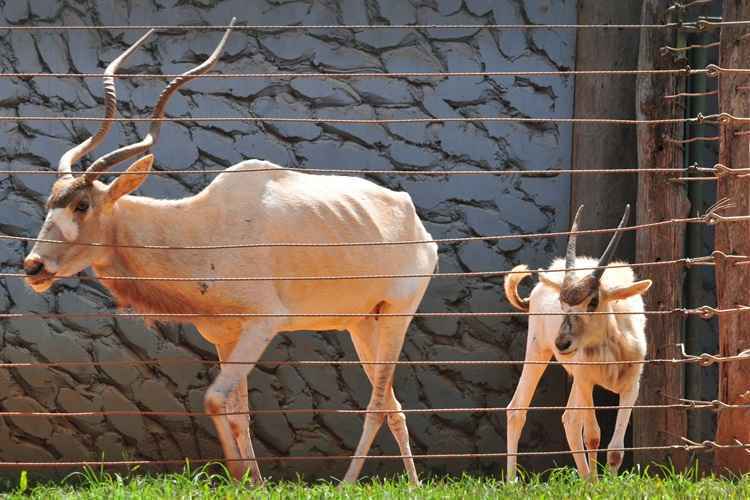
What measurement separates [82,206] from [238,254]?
83cm

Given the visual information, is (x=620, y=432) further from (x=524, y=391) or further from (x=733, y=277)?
(x=733, y=277)

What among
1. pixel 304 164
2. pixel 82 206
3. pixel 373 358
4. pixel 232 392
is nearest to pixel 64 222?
pixel 82 206

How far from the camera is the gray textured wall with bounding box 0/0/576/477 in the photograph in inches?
316

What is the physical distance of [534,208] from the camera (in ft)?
26.9

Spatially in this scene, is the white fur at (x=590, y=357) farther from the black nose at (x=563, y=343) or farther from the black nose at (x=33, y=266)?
the black nose at (x=33, y=266)

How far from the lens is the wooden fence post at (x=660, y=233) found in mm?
7070

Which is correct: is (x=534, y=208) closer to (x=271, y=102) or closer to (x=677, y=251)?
(x=677, y=251)

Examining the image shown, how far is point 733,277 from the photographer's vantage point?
5195 mm

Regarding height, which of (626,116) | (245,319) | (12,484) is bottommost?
(12,484)

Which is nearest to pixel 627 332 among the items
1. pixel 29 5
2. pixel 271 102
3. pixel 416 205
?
pixel 416 205

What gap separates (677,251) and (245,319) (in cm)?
260

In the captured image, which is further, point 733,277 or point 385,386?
point 385,386

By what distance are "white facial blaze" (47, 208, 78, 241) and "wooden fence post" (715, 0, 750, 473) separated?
305 cm

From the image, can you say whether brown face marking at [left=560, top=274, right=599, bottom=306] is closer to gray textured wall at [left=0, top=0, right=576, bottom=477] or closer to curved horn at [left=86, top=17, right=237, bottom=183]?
gray textured wall at [left=0, top=0, right=576, bottom=477]
